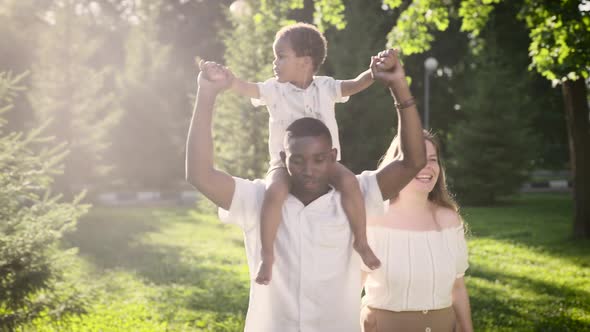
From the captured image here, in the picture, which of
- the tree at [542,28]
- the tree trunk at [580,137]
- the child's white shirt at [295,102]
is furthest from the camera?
the tree trunk at [580,137]

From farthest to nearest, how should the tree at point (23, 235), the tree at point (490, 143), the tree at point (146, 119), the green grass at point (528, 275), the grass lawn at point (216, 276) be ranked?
the tree at point (146, 119) < the tree at point (490, 143) < the green grass at point (528, 275) < the grass lawn at point (216, 276) < the tree at point (23, 235)

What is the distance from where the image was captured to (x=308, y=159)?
2.51 metres

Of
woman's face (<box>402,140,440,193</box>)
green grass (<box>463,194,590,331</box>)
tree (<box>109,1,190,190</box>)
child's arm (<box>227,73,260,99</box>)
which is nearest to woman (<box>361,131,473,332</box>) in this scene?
woman's face (<box>402,140,440,193</box>)

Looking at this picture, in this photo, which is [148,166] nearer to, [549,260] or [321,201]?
[549,260]

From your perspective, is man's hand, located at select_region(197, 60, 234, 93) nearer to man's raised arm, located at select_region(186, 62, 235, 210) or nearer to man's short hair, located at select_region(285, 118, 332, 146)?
man's raised arm, located at select_region(186, 62, 235, 210)

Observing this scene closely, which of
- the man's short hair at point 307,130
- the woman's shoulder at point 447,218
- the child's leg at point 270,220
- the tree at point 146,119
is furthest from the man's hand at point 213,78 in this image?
the tree at point 146,119

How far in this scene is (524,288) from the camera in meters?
11.1

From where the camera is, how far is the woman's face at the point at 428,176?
385cm

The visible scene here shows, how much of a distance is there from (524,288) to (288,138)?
31.8 ft

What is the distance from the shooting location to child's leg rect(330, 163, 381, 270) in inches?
103

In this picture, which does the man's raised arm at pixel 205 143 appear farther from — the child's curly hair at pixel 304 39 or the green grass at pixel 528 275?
the green grass at pixel 528 275

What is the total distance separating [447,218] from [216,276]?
29.4 feet

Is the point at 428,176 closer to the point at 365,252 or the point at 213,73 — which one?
the point at 365,252

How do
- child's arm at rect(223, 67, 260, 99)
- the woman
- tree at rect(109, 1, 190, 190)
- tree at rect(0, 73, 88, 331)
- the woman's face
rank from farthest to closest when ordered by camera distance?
1. tree at rect(109, 1, 190, 190)
2. tree at rect(0, 73, 88, 331)
3. the woman's face
4. the woman
5. child's arm at rect(223, 67, 260, 99)
